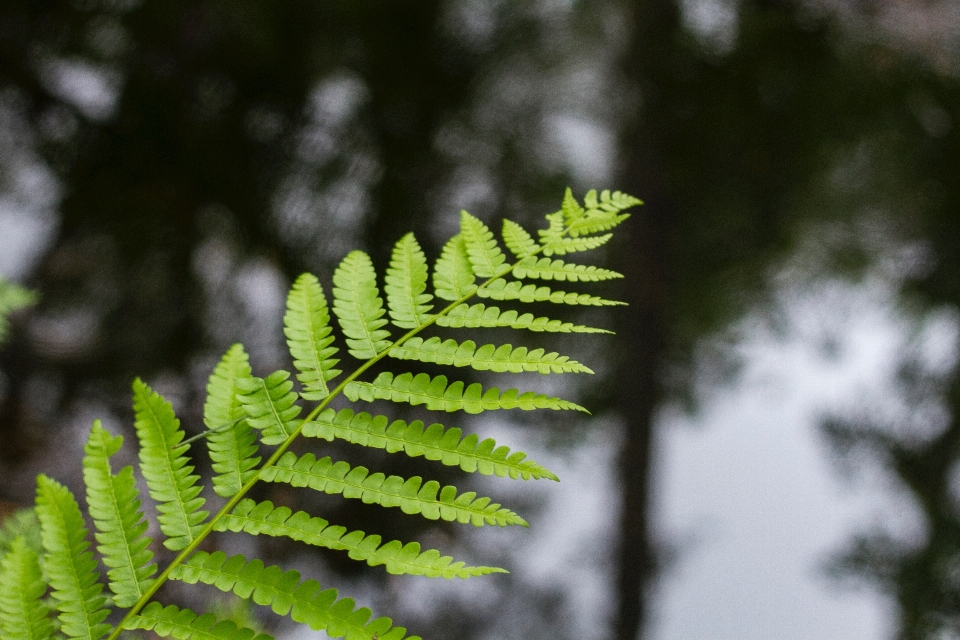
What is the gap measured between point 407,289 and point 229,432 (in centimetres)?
12

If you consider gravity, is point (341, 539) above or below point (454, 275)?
below

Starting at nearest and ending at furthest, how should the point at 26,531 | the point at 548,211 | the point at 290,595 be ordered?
1. the point at 290,595
2. the point at 26,531
3. the point at 548,211

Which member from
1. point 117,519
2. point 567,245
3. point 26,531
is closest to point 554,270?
point 567,245

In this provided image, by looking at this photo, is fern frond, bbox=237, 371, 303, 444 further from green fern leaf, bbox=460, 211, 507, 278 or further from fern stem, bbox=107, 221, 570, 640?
green fern leaf, bbox=460, 211, 507, 278

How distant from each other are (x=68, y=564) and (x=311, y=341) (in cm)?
15

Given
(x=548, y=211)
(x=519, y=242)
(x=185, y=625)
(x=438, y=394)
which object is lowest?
(x=185, y=625)

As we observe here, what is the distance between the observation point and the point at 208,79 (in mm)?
1525

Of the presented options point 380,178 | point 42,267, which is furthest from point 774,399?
point 42,267

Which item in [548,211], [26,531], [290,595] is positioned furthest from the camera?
[548,211]

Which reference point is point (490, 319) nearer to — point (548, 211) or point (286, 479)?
point (286, 479)

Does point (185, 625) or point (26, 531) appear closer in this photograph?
point (185, 625)

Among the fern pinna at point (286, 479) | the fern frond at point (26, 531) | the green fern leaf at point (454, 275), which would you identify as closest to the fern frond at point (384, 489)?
the fern pinna at point (286, 479)

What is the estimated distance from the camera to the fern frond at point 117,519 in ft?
0.91

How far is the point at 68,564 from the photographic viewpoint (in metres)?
0.28
